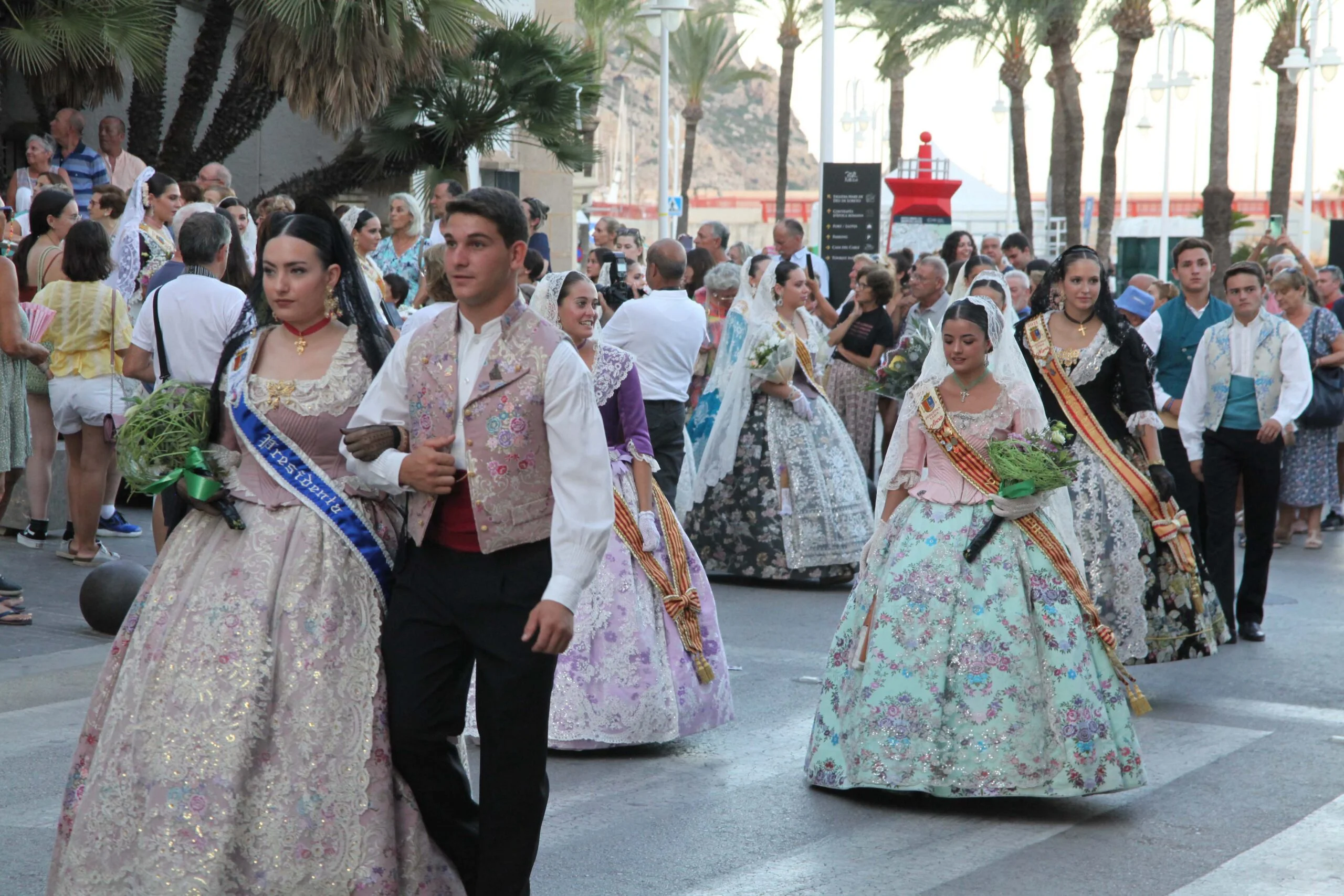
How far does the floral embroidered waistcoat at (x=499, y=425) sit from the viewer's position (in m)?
3.87

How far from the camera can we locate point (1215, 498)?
358 inches

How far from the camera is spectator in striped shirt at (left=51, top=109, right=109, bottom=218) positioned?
12984 mm

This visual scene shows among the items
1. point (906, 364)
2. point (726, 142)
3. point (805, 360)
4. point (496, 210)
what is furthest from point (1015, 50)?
point (726, 142)

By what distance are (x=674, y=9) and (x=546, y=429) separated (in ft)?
67.5

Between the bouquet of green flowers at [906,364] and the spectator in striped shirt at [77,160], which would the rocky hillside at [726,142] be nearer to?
the spectator in striped shirt at [77,160]

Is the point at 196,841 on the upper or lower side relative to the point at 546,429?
lower

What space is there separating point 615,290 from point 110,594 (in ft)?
14.5

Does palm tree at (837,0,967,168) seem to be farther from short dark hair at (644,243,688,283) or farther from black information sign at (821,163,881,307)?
short dark hair at (644,243,688,283)

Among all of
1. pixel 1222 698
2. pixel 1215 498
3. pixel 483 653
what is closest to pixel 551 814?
pixel 483 653

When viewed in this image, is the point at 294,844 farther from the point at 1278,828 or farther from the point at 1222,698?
the point at 1222,698

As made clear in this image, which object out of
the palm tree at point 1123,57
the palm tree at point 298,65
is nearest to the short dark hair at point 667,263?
the palm tree at point 298,65

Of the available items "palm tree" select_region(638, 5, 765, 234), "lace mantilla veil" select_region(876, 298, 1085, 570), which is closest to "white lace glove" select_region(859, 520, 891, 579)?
"lace mantilla veil" select_region(876, 298, 1085, 570)

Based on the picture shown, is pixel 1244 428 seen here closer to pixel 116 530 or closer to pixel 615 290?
pixel 615 290

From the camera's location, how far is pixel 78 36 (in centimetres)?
1340
